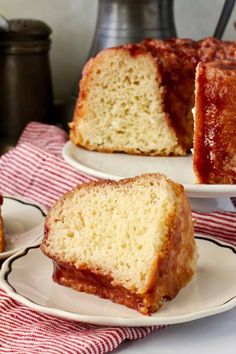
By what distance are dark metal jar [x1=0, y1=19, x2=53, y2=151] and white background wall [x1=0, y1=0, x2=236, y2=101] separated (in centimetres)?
28

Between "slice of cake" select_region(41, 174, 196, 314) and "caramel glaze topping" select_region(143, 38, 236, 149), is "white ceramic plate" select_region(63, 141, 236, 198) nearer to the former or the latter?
"caramel glaze topping" select_region(143, 38, 236, 149)

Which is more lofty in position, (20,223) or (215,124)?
(215,124)

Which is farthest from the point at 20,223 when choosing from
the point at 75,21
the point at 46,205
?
the point at 75,21

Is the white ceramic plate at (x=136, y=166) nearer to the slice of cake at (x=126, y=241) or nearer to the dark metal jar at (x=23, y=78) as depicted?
the slice of cake at (x=126, y=241)

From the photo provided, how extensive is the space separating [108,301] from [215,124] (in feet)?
2.15

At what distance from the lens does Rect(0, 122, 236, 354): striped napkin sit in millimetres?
1622

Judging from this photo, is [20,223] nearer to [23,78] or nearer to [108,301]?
[108,301]

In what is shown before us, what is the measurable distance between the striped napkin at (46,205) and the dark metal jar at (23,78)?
211 millimetres

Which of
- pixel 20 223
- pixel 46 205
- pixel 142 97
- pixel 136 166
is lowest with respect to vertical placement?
pixel 46 205

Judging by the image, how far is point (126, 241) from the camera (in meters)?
1.71

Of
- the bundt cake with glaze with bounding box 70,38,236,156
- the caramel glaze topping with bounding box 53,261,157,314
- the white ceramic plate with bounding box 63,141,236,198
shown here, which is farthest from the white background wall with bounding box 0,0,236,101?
the caramel glaze topping with bounding box 53,261,157,314

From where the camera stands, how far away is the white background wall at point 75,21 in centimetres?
353

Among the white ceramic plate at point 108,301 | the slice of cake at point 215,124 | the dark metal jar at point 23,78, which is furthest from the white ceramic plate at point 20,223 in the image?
the dark metal jar at point 23,78

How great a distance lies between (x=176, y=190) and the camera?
1.72 meters
